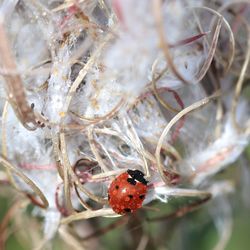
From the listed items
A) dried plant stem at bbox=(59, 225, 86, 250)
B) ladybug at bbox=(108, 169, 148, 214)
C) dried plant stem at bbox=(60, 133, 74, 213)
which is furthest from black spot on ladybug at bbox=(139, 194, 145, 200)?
dried plant stem at bbox=(59, 225, 86, 250)

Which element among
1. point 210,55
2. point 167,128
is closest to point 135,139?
point 167,128

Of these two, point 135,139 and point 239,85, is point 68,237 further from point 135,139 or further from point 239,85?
point 239,85

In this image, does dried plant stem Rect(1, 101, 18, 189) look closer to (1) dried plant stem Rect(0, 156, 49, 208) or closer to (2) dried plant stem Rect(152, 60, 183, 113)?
(1) dried plant stem Rect(0, 156, 49, 208)

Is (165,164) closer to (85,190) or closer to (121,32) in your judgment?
(85,190)

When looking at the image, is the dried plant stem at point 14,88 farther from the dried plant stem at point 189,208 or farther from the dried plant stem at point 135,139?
the dried plant stem at point 189,208

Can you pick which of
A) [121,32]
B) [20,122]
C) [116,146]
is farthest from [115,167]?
[121,32]

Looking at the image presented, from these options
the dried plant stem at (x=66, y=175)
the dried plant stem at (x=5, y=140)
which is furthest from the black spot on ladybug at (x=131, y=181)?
the dried plant stem at (x=5, y=140)
